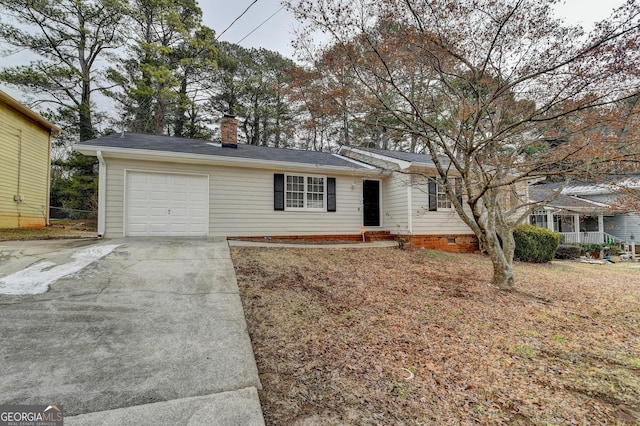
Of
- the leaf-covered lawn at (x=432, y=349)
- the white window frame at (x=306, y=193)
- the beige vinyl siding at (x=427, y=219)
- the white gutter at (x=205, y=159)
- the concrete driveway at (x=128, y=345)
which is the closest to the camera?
the concrete driveway at (x=128, y=345)

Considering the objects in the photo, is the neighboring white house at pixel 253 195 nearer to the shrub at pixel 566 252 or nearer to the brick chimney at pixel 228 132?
the brick chimney at pixel 228 132

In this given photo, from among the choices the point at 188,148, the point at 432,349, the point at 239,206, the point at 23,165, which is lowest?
the point at 432,349

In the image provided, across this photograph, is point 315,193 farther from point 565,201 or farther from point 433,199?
point 565,201

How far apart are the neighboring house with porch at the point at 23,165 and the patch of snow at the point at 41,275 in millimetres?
7198

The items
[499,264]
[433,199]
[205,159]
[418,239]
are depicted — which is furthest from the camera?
[433,199]

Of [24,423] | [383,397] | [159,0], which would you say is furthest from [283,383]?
[159,0]

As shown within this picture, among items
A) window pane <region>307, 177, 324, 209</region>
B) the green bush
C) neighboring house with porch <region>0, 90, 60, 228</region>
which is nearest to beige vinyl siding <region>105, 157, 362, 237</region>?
window pane <region>307, 177, 324, 209</region>

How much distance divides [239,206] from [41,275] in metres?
4.86

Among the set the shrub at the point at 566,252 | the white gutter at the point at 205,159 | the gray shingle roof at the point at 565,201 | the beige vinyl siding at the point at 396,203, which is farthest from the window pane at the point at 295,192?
the gray shingle roof at the point at 565,201

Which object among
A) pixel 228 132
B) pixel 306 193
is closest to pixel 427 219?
pixel 306 193

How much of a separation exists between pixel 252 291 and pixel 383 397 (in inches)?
97.6

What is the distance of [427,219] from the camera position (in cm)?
982

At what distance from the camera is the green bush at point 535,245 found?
968 centimetres

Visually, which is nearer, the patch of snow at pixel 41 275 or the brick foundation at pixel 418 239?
the patch of snow at pixel 41 275
